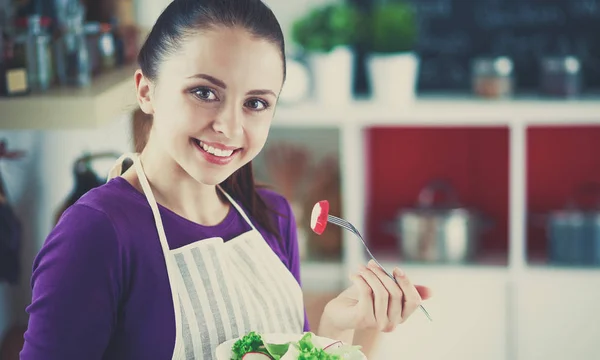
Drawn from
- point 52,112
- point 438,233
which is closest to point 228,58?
point 52,112

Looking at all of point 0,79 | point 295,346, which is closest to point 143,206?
point 295,346

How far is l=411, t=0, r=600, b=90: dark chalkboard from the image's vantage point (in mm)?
3203

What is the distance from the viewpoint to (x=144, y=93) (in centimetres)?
135

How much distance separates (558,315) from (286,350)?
2009 mm

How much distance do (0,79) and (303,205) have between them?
1395 mm

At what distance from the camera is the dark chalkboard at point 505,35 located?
320 centimetres

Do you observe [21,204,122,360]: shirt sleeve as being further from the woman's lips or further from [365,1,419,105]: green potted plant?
[365,1,419,105]: green potted plant

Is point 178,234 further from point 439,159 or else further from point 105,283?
point 439,159

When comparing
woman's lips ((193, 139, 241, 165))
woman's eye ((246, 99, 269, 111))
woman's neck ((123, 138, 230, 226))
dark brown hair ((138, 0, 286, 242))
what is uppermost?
dark brown hair ((138, 0, 286, 242))

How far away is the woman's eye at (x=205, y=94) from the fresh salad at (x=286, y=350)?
0.32 m

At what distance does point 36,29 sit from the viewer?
6.87 ft

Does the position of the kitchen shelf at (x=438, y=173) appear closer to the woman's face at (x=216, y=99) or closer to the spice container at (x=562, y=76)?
the spice container at (x=562, y=76)

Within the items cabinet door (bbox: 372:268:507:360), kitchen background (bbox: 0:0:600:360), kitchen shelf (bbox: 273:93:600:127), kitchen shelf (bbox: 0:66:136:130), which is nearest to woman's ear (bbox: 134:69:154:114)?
kitchen shelf (bbox: 0:66:136:130)

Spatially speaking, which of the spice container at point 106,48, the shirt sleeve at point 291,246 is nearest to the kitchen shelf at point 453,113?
the spice container at point 106,48
